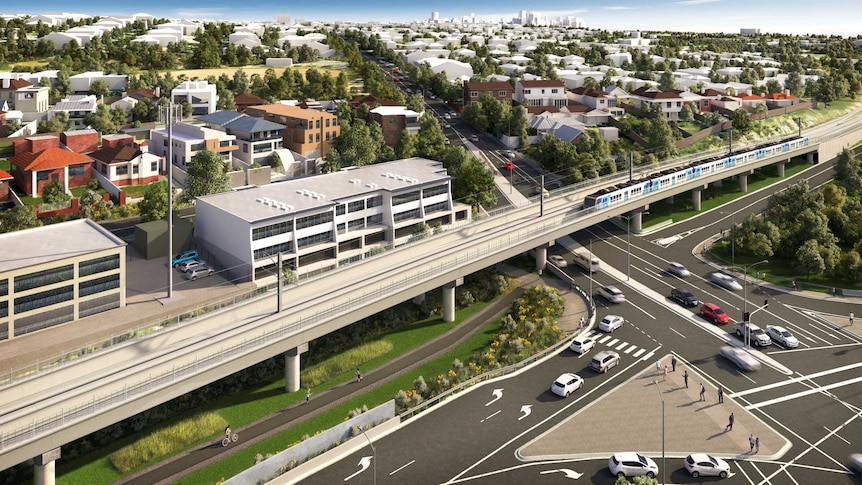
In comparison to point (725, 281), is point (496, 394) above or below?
below

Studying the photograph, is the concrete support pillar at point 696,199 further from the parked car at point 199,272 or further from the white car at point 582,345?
the parked car at point 199,272

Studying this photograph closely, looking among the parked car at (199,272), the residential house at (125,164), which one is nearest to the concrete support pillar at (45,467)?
the parked car at (199,272)

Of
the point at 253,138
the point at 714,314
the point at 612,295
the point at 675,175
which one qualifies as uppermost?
the point at 253,138

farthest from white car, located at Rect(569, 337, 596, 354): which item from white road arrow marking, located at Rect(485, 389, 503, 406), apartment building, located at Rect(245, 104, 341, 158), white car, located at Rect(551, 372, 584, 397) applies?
apartment building, located at Rect(245, 104, 341, 158)

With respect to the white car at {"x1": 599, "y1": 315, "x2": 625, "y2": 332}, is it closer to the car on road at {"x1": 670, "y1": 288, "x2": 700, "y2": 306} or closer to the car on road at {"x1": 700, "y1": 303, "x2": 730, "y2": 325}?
the car on road at {"x1": 700, "y1": 303, "x2": 730, "y2": 325}

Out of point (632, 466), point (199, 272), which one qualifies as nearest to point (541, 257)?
point (199, 272)

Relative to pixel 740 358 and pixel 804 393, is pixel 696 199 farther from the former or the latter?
pixel 804 393
